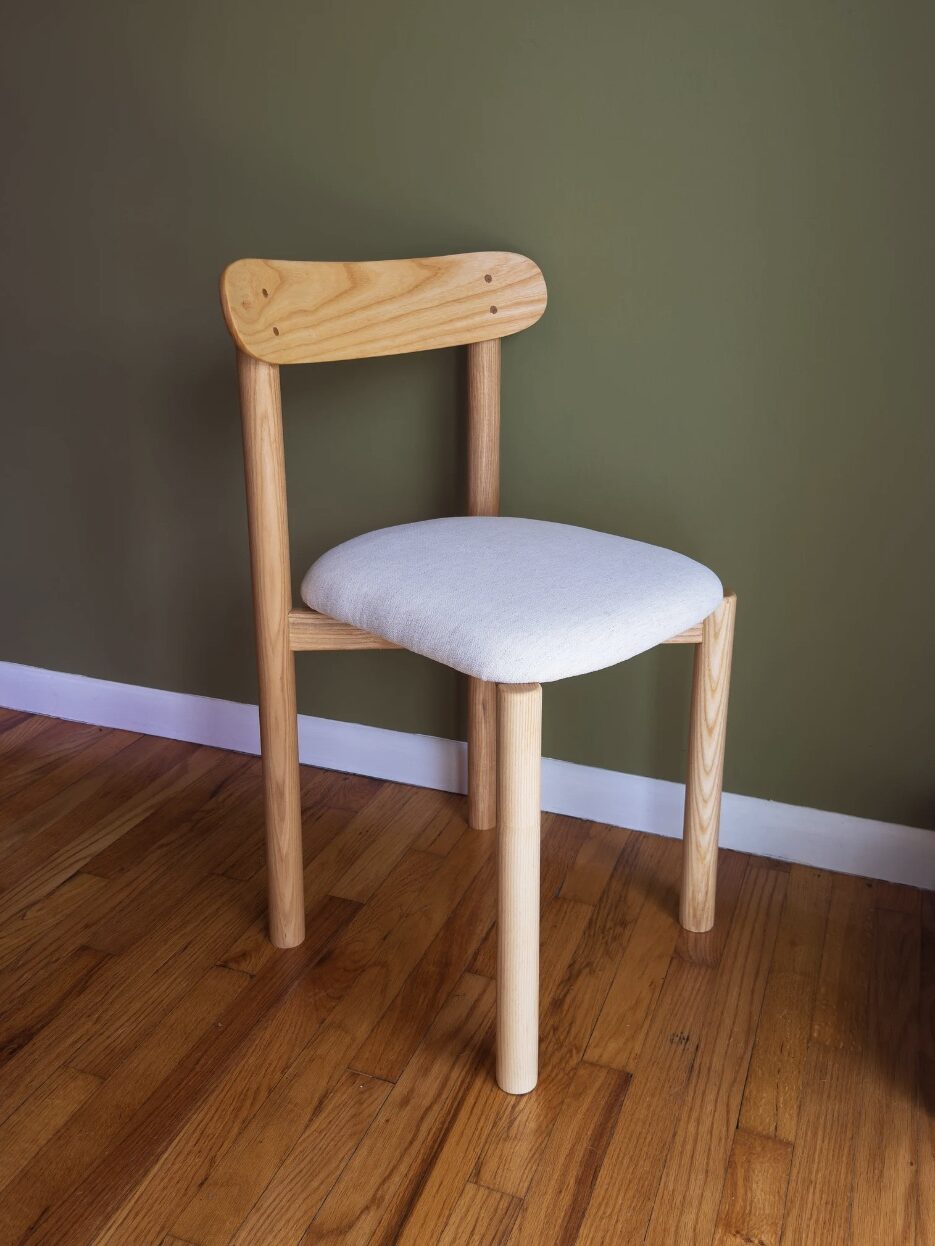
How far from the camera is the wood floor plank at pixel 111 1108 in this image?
1039mm

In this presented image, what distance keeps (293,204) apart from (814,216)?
0.68 meters

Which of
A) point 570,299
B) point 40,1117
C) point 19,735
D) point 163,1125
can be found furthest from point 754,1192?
point 19,735

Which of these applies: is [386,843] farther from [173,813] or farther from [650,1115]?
[650,1115]

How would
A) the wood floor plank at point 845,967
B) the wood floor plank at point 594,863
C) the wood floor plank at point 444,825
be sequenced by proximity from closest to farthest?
1. the wood floor plank at point 845,967
2. the wood floor plank at point 594,863
3. the wood floor plank at point 444,825

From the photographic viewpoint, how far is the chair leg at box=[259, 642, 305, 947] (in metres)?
1.30

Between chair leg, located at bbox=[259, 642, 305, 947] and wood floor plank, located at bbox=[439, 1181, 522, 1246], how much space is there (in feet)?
1.38

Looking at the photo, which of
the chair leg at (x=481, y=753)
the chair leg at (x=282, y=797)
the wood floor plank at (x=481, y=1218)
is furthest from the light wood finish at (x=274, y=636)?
the wood floor plank at (x=481, y=1218)

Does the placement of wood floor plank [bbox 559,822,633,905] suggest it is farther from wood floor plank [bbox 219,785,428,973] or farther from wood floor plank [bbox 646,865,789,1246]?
wood floor plank [bbox 219,785,428,973]

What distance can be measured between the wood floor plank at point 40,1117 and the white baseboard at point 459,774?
0.70m

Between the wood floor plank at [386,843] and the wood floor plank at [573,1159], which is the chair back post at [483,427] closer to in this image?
the wood floor plank at [386,843]

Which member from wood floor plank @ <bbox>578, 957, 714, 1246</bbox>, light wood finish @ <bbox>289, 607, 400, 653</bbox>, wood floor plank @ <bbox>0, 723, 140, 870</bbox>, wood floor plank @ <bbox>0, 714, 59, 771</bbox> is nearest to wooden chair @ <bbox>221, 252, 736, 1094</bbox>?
light wood finish @ <bbox>289, 607, 400, 653</bbox>

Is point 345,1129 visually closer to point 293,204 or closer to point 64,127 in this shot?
point 293,204

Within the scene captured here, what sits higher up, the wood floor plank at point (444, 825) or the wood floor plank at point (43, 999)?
the wood floor plank at point (43, 999)

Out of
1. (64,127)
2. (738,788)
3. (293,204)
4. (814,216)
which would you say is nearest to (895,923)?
(738,788)
